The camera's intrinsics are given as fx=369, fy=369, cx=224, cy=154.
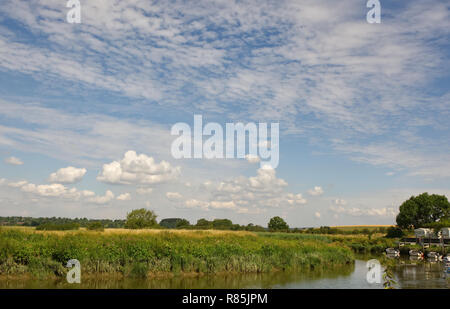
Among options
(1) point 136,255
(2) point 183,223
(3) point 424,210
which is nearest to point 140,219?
(2) point 183,223

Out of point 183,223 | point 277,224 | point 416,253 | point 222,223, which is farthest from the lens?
point 222,223

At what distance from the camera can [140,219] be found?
75438 millimetres

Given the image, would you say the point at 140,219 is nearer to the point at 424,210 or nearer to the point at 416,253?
the point at 416,253

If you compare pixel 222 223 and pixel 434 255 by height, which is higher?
pixel 222 223

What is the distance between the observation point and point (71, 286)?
2283cm

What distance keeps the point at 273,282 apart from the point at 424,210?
71736 mm

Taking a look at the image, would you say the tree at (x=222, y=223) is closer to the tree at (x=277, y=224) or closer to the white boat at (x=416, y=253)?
the tree at (x=277, y=224)

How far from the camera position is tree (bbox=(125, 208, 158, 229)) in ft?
242

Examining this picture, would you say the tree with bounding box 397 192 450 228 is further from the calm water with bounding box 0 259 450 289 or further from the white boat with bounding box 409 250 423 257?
the calm water with bounding box 0 259 450 289

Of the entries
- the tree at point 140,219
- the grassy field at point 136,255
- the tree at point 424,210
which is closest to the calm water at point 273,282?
the grassy field at point 136,255

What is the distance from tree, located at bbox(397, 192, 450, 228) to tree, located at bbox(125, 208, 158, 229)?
5831 cm

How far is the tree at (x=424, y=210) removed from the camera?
84875mm

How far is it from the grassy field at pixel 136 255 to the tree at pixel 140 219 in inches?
1623
